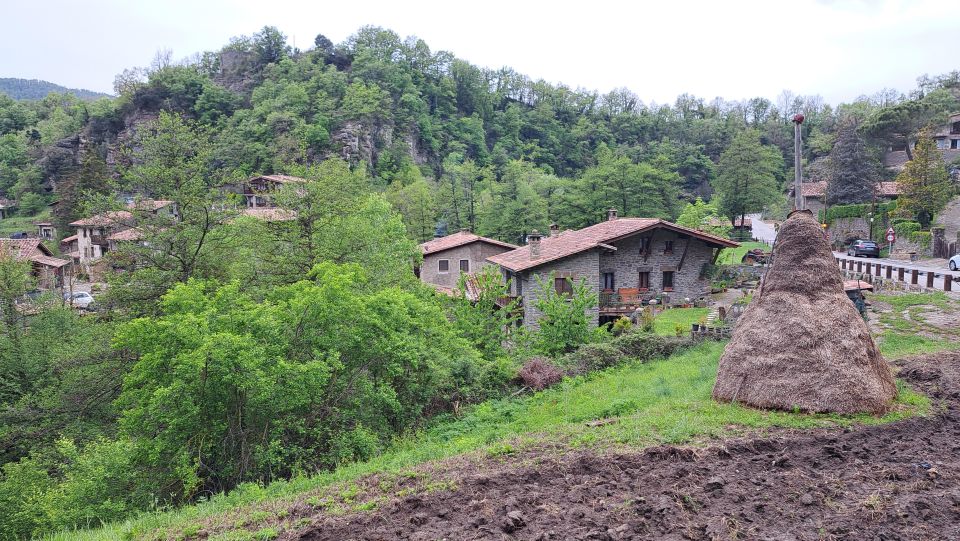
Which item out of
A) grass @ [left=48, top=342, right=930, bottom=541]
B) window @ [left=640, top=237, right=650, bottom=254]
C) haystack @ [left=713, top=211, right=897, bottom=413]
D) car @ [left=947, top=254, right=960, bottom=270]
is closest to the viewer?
grass @ [left=48, top=342, right=930, bottom=541]

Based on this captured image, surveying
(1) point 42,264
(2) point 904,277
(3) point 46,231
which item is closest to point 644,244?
(2) point 904,277

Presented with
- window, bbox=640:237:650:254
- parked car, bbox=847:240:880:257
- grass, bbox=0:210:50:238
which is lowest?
parked car, bbox=847:240:880:257

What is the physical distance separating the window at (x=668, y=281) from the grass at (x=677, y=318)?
2590mm

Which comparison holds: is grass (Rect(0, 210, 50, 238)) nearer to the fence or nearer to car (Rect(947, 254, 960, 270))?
the fence

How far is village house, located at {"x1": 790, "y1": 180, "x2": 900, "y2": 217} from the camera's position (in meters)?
57.0

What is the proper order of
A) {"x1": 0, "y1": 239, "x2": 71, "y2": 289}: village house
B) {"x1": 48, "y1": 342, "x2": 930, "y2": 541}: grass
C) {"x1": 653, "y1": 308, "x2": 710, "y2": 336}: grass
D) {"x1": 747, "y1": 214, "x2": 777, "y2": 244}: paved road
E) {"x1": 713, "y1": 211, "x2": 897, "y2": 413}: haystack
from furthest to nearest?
1. {"x1": 747, "y1": 214, "x2": 777, "y2": 244}: paved road
2. {"x1": 0, "y1": 239, "x2": 71, "y2": 289}: village house
3. {"x1": 653, "y1": 308, "x2": 710, "y2": 336}: grass
4. {"x1": 713, "y1": 211, "x2": 897, "y2": 413}: haystack
5. {"x1": 48, "y1": 342, "x2": 930, "y2": 541}: grass

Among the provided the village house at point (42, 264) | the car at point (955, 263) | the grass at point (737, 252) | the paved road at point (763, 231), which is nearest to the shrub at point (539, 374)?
the car at point (955, 263)

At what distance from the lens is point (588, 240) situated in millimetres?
31266

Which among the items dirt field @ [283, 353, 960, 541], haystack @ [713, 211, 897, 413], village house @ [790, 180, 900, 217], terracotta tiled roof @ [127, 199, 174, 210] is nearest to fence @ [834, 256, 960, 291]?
haystack @ [713, 211, 897, 413]

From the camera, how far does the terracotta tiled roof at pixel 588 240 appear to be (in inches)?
1173

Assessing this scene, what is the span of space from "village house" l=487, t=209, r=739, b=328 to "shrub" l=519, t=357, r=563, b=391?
11.9m

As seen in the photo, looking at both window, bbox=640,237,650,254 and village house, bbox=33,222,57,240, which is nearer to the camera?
window, bbox=640,237,650,254

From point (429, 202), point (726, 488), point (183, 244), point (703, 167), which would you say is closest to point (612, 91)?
point (703, 167)

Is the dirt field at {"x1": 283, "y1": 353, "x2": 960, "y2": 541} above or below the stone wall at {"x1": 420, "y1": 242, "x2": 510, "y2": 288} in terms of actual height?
below
